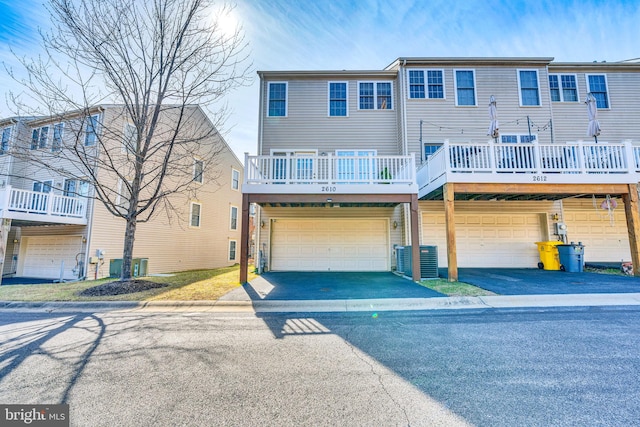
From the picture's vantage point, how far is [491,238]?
12.0 meters

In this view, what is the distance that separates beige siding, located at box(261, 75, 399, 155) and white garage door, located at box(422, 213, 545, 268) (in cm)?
Answer: 406

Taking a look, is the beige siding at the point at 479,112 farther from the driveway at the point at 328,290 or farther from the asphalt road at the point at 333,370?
the asphalt road at the point at 333,370

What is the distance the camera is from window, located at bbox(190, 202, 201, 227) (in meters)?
16.5

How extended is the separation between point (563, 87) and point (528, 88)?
1805 millimetres

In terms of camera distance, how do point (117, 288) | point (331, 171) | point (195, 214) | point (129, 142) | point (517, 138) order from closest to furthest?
point (117, 288), point (129, 142), point (331, 171), point (517, 138), point (195, 214)

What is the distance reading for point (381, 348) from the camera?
381cm

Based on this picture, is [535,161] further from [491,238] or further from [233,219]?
[233,219]

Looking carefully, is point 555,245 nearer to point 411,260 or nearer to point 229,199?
point 411,260

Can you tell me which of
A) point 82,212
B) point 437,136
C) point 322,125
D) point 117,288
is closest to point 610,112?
point 437,136

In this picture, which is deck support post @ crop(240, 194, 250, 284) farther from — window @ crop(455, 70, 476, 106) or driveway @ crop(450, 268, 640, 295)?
window @ crop(455, 70, 476, 106)

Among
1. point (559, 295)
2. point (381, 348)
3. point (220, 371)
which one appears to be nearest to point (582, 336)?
point (559, 295)

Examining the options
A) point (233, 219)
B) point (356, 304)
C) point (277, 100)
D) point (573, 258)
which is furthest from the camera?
point (233, 219)

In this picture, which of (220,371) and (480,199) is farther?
(480,199)

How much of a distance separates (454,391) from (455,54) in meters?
13.9
